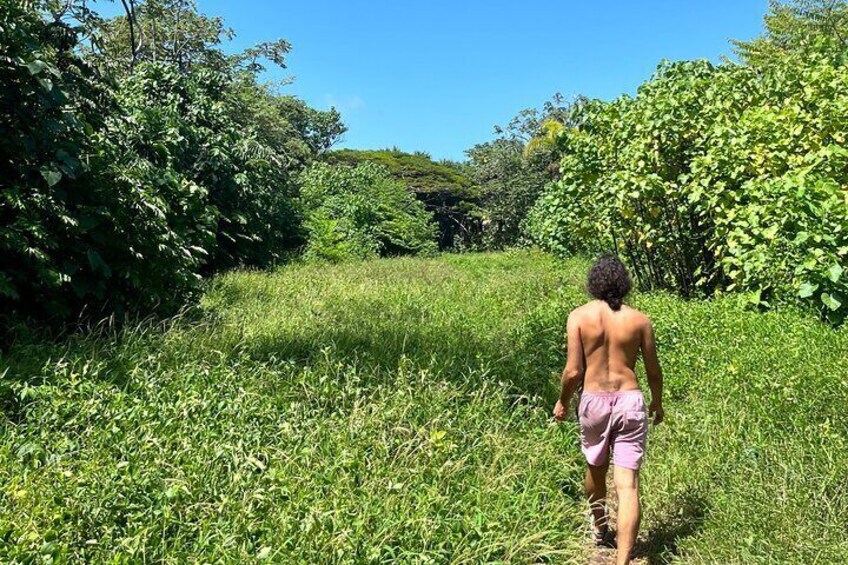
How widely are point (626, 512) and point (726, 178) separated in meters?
5.46

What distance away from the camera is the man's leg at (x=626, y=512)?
109 inches

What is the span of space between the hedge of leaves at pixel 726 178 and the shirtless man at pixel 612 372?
3325 mm

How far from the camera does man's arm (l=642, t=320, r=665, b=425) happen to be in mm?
2988

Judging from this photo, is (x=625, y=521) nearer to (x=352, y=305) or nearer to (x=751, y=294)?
(x=751, y=294)

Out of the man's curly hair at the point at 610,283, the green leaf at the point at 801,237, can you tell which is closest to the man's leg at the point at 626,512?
the man's curly hair at the point at 610,283

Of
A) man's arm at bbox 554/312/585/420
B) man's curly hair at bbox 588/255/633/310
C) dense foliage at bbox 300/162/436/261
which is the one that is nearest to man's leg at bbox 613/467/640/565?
man's arm at bbox 554/312/585/420

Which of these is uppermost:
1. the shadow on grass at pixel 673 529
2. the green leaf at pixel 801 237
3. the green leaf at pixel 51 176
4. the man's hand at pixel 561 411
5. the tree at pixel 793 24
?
the tree at pixel 793 24

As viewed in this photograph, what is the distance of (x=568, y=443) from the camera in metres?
3.95

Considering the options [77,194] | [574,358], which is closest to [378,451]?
[574,358]

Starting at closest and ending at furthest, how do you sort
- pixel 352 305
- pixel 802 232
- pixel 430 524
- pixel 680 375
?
pixel 430 524 < pixel 680 375 < pixel 802 232 < pixel 352 305

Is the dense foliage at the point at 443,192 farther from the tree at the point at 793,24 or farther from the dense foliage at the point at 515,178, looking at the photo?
the tree at the point at 793,24

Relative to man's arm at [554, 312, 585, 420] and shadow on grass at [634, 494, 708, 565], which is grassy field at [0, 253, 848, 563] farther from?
man's arm at [554, 312, 585, 420]

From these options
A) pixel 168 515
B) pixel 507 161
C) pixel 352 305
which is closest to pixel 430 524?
pixel 168 515

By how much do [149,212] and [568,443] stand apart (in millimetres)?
4283
